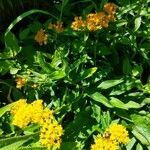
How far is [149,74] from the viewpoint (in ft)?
9.58

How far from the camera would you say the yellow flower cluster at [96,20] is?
256 centimetres

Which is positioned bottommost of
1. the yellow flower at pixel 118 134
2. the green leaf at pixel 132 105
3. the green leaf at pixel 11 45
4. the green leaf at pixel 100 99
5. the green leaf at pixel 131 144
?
the green leaf at pixel 131 144

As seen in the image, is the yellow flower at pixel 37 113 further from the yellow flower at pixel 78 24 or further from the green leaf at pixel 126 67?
the green leaf at pixel 126 67

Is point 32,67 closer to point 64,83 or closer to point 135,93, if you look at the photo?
point 64,83

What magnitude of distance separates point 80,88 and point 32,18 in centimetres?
70

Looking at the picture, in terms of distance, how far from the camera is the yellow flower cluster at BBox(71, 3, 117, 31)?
2.56 m

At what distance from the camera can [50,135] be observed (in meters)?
2.28

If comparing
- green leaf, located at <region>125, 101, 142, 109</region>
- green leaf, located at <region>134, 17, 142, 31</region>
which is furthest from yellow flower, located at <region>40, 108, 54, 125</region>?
green leaf, located at <region>134, 17, 142, 31</region>

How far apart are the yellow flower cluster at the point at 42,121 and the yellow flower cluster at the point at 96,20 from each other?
521 mm

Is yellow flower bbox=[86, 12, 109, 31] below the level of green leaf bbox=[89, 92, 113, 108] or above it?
above

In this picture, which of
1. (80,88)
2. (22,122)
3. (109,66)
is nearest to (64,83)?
(80,88)

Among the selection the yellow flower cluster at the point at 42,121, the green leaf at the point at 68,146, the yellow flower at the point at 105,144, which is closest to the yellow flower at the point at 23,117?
the yellow flower cluster at the point at 42,121

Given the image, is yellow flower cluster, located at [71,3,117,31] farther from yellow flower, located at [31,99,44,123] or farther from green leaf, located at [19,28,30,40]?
yellow flower, located at [31,99,44,123]

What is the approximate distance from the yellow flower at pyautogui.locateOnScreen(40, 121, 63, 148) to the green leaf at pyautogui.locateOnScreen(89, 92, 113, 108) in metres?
0.35
